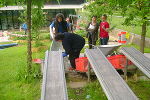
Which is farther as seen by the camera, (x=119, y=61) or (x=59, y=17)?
(x=59, y=17)

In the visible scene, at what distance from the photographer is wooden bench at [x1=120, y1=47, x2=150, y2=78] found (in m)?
6.22

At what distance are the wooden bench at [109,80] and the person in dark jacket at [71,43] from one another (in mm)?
524

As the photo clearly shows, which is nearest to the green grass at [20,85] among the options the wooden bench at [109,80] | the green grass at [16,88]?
the green grass at [16,88]

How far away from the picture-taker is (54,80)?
18.3ft

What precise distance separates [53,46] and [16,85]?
143 inches

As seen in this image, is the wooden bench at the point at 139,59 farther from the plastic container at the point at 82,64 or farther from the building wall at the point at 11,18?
the building wall at the point at 11,18

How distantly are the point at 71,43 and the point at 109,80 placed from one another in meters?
2.47

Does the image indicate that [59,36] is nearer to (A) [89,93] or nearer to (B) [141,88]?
(A) [89,93]

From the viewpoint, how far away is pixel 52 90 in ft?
16.6

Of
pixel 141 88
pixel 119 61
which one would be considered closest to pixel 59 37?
pixel 119 61

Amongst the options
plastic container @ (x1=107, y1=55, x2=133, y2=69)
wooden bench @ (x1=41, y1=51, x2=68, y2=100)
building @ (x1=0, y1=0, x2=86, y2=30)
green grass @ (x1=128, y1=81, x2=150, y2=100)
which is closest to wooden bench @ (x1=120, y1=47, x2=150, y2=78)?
plastic container @ (x1=107, y1=55, x2=133, y2=69)

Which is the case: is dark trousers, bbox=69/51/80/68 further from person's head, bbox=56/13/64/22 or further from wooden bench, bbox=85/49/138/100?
person's head, bbox=56/13/64/22

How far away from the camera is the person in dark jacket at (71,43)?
293 inches

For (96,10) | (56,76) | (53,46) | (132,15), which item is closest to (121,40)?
(96,10)
